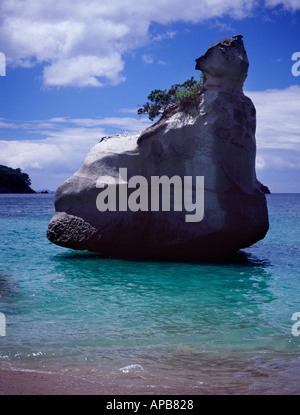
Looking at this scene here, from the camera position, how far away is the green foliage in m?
13.5

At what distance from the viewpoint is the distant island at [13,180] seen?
12043 centimetres

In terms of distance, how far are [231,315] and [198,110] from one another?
6.91m

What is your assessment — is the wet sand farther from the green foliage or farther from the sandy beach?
the green foliage

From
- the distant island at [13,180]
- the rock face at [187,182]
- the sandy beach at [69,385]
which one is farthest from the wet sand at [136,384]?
the distant island at [13,180]

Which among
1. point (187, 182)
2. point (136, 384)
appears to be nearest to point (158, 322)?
point (136, 384)

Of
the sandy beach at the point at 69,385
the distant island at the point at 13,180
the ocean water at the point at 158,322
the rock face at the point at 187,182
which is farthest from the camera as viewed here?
the distant island at the point at 13,180

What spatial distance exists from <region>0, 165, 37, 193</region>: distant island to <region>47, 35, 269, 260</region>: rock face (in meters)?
111

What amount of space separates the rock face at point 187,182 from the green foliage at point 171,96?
0.25 m

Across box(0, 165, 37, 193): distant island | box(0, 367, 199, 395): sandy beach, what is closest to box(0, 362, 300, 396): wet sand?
box(0, 367, 199, 395): sandy beach

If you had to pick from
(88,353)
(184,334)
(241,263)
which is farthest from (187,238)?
(88,353)

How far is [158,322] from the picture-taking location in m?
7.60

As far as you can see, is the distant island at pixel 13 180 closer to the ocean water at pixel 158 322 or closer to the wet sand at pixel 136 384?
the ocean water at pixel 158 322

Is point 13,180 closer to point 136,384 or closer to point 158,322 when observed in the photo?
point 158,322

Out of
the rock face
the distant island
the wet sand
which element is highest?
the distant island
